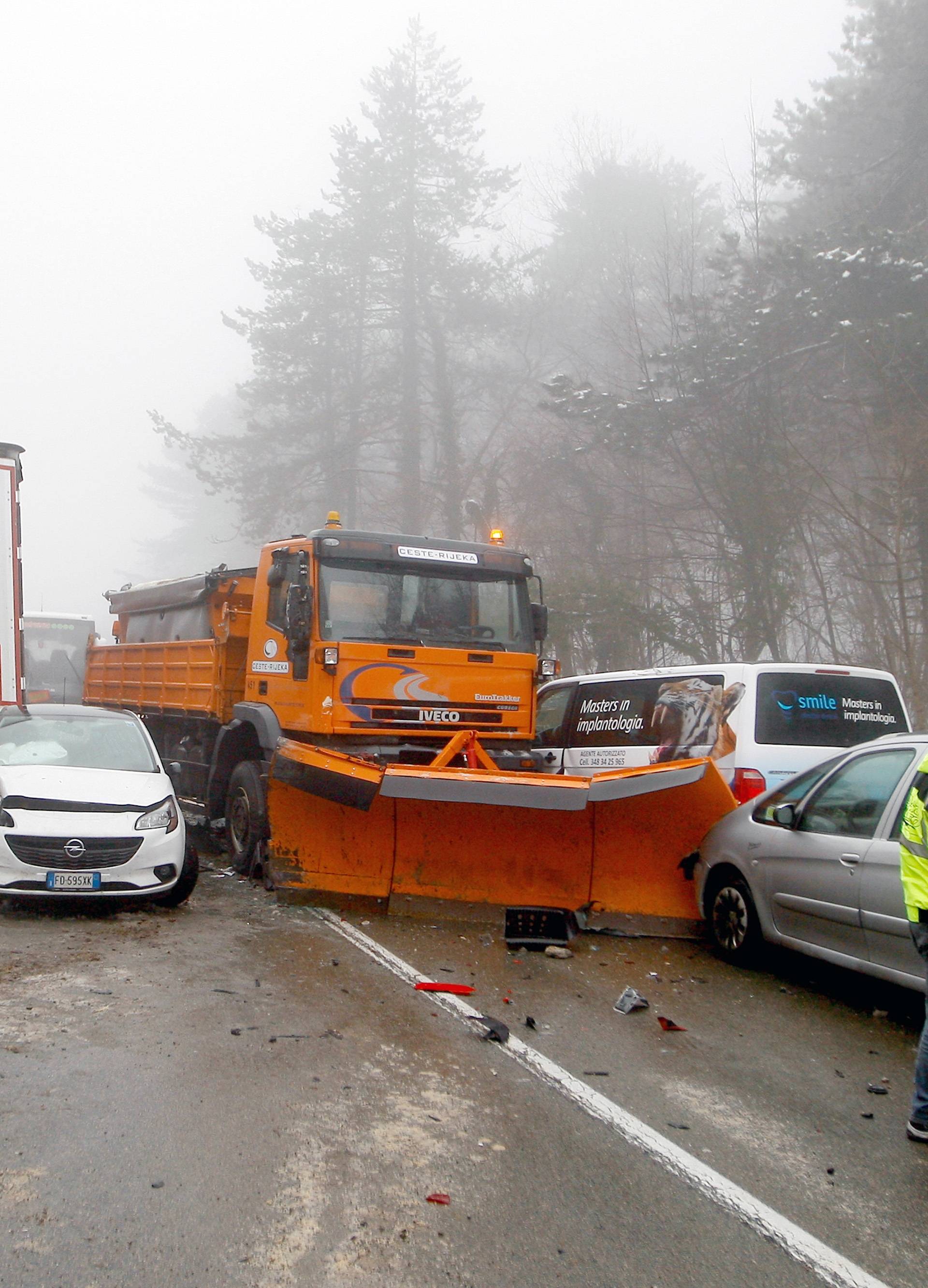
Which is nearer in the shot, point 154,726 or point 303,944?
point 303,944

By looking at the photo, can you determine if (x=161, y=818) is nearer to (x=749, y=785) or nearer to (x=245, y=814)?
(x=245, y=814)

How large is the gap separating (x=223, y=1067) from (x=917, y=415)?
14617 millimetres

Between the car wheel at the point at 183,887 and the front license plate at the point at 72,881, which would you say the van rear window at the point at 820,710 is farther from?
the front license plate at the point at 72,881

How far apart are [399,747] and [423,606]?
4.25 ft

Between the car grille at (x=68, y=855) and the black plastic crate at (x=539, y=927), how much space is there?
9.49 ft

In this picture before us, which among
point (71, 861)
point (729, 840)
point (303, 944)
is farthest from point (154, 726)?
point (729, 840)

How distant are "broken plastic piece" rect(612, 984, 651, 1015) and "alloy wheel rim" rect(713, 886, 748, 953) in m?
1.12

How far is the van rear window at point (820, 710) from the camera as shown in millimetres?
8594

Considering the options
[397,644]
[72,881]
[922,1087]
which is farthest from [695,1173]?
[397,644]

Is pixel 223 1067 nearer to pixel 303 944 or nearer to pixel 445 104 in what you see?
pixel 303 944

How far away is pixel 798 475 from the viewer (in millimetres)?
18359

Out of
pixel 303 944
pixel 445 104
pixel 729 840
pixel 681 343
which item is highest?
pixel 445 104

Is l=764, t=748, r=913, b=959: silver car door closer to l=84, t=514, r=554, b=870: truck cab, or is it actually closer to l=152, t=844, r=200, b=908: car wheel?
l=84, t=514, r=554, b=870: truck cab

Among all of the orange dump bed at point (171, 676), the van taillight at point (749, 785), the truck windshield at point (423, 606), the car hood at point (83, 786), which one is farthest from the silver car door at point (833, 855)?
the orange dump bed at point (171, 676)
